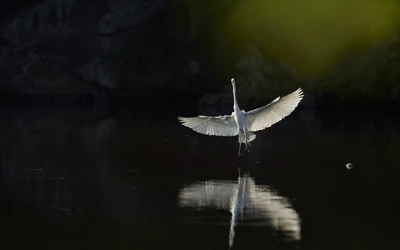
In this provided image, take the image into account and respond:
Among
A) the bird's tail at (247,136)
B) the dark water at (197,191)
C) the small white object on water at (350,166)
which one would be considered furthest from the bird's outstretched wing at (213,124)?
the small white object on water at (350,166)

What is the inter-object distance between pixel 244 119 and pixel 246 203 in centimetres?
508

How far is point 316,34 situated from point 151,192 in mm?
24230

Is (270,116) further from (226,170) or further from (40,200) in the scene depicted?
(40,200)

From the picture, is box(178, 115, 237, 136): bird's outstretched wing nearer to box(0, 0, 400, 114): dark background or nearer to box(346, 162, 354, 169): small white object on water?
box(346, 162, 354, 169): small white object on water

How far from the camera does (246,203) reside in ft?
40.6

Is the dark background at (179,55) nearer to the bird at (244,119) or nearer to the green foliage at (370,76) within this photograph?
the green foliage at (370,76)

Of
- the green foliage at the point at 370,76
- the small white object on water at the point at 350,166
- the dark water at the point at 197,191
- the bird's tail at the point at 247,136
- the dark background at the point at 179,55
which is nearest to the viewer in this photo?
the dark water at the point at 197,191

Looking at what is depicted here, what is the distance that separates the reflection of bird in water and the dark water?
0.05 feet

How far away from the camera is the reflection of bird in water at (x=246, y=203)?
35.6 feet

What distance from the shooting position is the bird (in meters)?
17.2

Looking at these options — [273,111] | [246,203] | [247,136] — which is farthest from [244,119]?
[246,203]

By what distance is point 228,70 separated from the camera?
125 feet

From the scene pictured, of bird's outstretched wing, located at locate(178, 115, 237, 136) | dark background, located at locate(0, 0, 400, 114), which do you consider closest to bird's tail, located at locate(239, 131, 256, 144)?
bird's outstretched wing, located at locate(178, 115, 237, 136)

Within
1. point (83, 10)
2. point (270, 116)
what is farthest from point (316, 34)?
point (270, 116)
